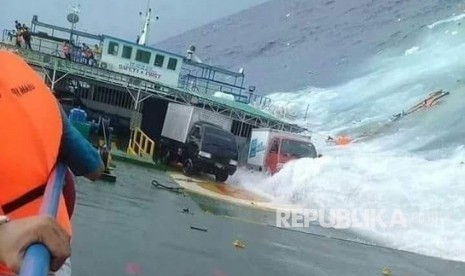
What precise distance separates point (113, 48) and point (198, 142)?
9.62 metres

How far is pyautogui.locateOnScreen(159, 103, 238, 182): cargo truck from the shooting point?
24.7 m

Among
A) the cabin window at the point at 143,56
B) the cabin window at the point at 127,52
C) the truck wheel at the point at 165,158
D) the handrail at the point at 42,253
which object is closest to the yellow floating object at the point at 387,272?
the handrail at the point at 42,253

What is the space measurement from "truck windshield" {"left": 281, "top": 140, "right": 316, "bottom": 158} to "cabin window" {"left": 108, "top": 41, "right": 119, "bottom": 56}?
10348 millimetres

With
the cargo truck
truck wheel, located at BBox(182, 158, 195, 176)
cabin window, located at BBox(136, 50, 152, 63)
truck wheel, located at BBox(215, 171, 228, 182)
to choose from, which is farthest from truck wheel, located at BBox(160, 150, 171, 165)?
cabin window, located at BBox(136, 50, 152, 63)

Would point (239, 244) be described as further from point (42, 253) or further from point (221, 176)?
point (221, 176)

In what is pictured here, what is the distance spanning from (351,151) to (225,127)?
5.77m

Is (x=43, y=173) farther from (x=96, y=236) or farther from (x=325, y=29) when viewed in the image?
(x=325, y=29)

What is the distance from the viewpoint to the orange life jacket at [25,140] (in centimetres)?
181

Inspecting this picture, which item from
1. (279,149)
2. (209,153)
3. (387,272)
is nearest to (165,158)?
(209,153)

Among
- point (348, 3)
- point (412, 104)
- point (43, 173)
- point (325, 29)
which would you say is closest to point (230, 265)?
point (43, 173)

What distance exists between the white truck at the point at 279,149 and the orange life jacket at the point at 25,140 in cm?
2345

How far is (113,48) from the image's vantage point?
32875 mm

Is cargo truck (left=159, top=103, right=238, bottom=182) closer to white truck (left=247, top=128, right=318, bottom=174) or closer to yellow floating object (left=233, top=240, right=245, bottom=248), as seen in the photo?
white truck (left=247, top=128, right=318, bottom=174)

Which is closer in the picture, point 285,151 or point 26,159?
point 26,159
